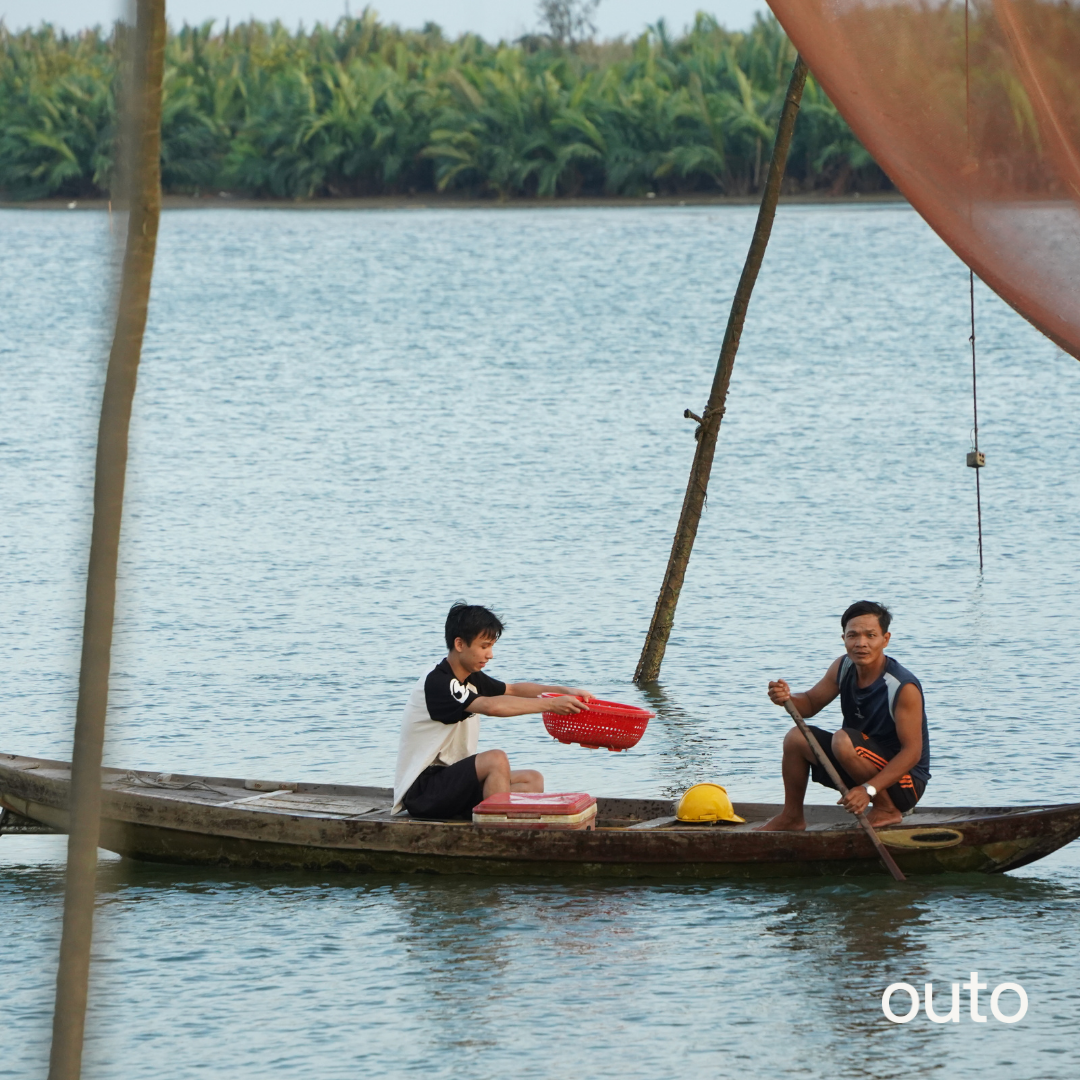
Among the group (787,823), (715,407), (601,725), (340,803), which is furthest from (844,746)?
(715,407)

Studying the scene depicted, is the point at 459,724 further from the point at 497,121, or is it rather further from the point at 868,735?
the point at 497,121

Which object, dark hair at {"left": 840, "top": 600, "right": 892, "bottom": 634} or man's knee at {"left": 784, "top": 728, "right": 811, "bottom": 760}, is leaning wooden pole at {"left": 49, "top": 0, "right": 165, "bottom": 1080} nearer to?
dark hair at {"left": 840, "top": 600, "right": 892, "bottom": 634}

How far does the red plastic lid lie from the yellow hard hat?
0.41m

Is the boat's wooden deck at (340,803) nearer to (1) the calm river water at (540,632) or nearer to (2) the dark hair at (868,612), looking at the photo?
(1) the calm river water at (540,632)

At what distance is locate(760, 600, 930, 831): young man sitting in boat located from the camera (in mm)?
7078

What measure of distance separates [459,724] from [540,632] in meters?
5.45

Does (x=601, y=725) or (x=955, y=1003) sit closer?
(x=955, y=1003)

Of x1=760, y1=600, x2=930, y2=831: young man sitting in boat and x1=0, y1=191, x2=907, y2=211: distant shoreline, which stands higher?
x1=0, y1=191, x2=907, y2=211: distant shoreline

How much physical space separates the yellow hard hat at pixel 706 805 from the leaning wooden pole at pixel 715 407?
315cm

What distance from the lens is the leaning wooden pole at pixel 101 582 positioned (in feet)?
9.58

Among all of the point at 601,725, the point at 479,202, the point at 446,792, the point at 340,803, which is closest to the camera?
the point at 446,792

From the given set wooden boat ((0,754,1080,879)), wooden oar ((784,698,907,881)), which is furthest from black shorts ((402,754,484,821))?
wooden oar ((784,698,907,881))

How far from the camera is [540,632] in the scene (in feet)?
42.5

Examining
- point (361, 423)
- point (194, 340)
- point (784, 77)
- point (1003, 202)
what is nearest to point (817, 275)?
point (784, 77)
